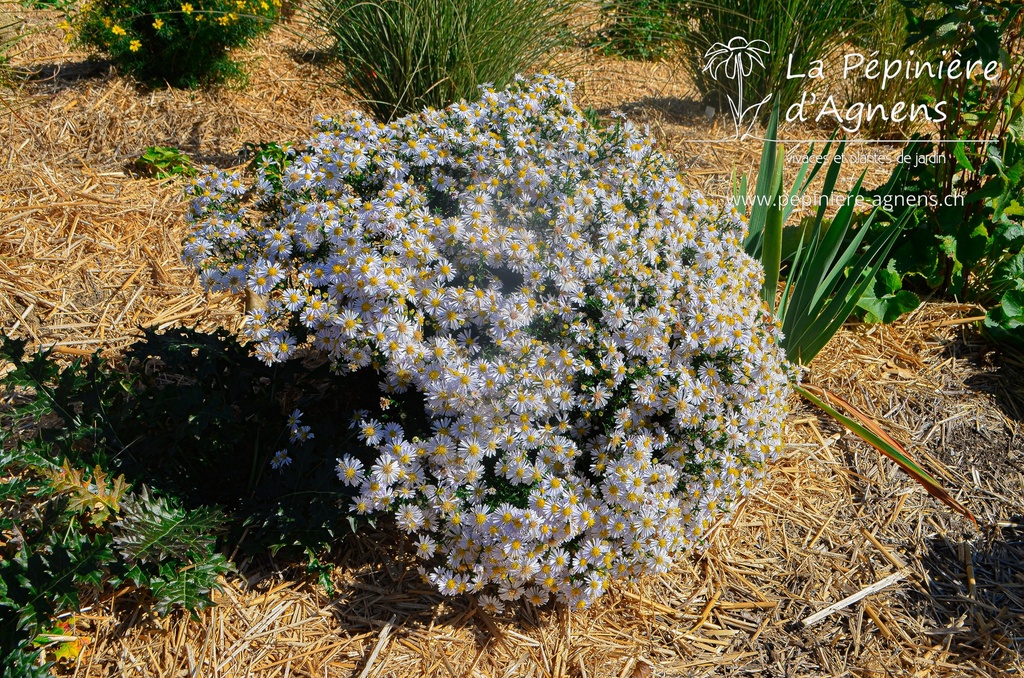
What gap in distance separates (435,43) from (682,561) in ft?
8.66

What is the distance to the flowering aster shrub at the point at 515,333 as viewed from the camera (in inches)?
70.7

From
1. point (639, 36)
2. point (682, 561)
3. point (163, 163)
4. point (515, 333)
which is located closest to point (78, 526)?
point (515, 333)

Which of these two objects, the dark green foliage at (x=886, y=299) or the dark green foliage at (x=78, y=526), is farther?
the dark green foliage at (x=886, y=299)

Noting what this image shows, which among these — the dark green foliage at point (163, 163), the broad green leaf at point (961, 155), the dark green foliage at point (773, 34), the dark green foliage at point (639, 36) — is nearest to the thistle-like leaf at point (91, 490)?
the dark green foliage at point (163, 163)

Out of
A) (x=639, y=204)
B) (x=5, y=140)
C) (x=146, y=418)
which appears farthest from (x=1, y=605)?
(x=5, y=140)

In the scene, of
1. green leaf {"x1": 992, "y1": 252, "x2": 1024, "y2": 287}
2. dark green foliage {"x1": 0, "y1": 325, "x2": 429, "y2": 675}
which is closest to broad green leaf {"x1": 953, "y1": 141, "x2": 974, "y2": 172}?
green leaf {"x1": 992, "y1": 252, "x2": 1024, "y2": 287}

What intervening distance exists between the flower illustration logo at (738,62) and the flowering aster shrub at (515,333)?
8.24 ft

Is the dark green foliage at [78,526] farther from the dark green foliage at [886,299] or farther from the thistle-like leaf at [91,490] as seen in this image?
the dark green foliage at [886,299]

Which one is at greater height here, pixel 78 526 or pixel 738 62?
pixel 738 62

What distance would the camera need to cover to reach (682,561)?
90.9 inches

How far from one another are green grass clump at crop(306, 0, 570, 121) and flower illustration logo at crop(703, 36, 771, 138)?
3.56ft

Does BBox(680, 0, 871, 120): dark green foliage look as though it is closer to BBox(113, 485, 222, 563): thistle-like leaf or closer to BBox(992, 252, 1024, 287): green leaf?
BBox(992, 252, 1024, 287): green leaf

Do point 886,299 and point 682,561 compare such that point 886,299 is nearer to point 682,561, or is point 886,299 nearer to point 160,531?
point 682,561

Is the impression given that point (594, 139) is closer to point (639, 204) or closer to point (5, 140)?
point (639, 204)
